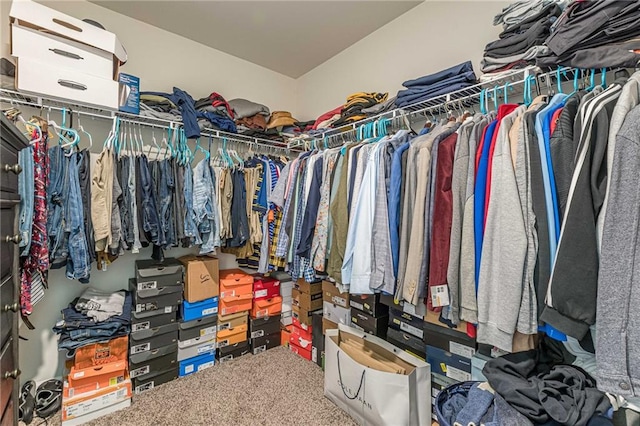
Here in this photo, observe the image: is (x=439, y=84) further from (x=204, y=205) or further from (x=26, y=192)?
(x=26, y=192)

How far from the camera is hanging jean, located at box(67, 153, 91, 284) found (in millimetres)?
1567

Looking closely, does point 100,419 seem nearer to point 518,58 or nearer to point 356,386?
point 356,386

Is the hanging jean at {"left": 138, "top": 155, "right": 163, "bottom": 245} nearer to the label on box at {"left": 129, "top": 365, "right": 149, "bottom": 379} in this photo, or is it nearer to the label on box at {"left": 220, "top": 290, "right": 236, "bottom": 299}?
the label on box at {"left": 220, "top": 290, "right": 236, "bottom": 299}

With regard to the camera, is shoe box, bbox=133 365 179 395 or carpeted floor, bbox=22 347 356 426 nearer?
carpeted floor, bbox=22 347 356 426

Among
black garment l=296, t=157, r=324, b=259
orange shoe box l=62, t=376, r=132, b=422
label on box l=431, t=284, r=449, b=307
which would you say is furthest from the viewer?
black garment l=296, t=157, r=324, b=259

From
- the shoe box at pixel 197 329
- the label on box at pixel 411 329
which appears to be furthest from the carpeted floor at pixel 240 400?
the label on box at pixel 411 329

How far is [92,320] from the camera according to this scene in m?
Result: 1.76

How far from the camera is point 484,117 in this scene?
4.03 ft

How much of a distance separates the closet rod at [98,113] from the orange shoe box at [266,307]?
4.68 ft

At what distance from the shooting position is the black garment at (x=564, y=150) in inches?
36.6

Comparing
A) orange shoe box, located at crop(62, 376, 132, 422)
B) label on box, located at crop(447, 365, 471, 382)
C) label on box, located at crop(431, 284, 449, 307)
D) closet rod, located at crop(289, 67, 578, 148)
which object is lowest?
orange shoe box, located at crop(62, 376, 132, 422)

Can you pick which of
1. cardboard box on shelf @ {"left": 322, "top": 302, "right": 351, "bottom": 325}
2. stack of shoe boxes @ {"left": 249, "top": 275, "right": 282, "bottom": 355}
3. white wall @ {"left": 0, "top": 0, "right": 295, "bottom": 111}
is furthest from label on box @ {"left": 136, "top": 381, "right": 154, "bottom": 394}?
white wall @ {"left": 0, "top": 0, "right": 295, "bottom": 111}

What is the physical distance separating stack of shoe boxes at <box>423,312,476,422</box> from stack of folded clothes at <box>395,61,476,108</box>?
46.3 inches

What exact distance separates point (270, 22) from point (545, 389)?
274 cm
